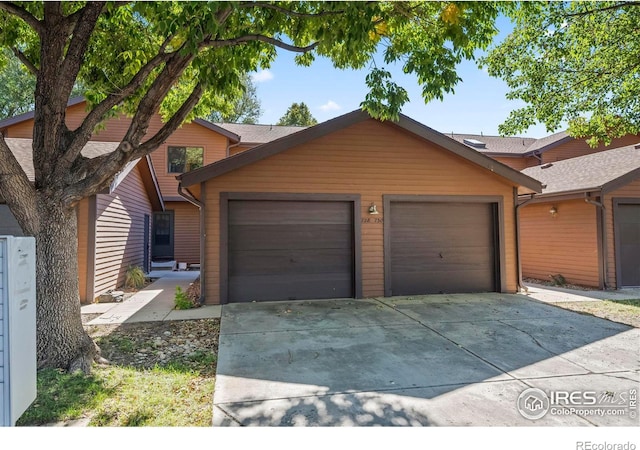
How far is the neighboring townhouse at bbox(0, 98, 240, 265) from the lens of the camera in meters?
14.5

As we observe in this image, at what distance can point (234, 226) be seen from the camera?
7.60 metres

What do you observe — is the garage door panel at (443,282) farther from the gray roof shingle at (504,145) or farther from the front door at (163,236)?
the gray roof shingle at (504,145)

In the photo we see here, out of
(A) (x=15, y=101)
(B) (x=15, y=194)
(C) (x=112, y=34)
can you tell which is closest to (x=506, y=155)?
(C) (x=112, y=34)

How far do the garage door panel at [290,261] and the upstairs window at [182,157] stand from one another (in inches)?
346

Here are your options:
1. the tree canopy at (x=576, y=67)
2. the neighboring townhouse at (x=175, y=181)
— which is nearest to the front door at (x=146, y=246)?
the neighboring townhouse at (x=175, y=181)

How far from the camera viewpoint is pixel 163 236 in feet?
48.1

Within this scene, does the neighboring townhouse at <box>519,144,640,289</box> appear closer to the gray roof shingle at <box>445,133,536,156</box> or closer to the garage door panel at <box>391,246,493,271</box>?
the garage door panel at <box>391,246,493,271</box>

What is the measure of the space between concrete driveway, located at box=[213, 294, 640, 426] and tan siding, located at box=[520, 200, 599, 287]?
4.10m

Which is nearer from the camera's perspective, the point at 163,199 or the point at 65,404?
the point at 65,404

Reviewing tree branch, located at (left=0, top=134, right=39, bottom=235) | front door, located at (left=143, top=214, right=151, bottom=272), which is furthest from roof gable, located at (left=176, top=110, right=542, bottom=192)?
front door, located at (left=143, top=214, right=151, bottom=272)

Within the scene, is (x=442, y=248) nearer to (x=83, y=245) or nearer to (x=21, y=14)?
(x=83, y=245)

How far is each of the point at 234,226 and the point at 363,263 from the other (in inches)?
117

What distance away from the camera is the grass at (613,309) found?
619cm

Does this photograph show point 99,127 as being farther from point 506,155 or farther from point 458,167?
point 506,155
